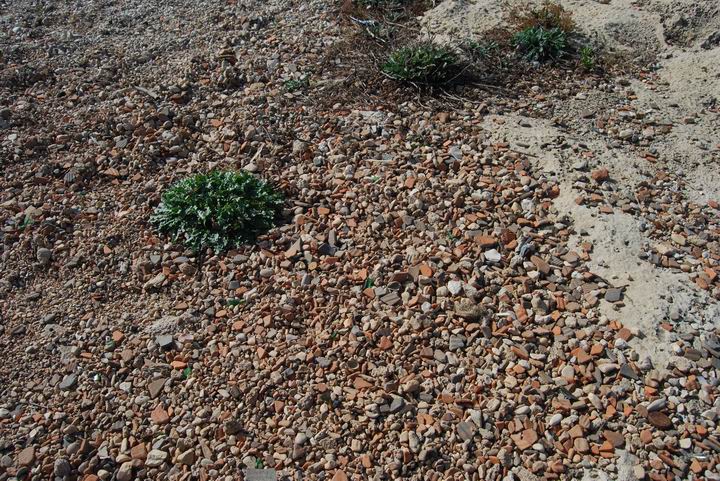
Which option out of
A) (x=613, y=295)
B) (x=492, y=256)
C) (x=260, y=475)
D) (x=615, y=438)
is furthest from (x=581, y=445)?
(x=260, y=475)

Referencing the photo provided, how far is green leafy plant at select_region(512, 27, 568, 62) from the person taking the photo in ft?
19.1

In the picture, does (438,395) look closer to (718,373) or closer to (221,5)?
(718,373)

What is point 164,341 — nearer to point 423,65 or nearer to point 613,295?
point 613,295

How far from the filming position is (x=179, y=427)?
3.74 metres

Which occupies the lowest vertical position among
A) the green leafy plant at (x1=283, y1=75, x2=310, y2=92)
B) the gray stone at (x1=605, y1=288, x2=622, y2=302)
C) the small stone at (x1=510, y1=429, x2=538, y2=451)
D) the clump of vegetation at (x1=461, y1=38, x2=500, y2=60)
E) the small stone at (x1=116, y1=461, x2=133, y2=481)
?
the small stone at (x1=116, y1=461, x2=133, y2=481)

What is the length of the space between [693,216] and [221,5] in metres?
4.98

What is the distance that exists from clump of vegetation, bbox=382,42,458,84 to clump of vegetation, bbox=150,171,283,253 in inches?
63.0

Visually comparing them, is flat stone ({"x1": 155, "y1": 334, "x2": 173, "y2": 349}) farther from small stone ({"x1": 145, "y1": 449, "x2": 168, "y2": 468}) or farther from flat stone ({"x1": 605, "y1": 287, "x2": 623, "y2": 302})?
flat stone ({"x1": 605, "y1": 287, "x2": 623, "y2": 302})

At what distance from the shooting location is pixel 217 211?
4.72 meters

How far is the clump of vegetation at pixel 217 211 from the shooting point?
468cm

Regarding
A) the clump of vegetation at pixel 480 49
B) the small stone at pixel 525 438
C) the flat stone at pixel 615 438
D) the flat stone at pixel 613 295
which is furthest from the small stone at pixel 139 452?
the clump of vegetation at pixel 480 49

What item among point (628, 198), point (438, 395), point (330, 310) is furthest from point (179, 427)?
point (628, 198)

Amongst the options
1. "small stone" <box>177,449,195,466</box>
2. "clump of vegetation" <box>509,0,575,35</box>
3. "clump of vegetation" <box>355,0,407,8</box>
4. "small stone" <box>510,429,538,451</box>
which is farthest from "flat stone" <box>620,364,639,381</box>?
"clump of vegetation" <box>355,0,407,8</box>

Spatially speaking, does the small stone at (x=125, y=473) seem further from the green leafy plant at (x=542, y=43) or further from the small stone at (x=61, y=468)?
the green leafy plant at (x=542, y=43)
